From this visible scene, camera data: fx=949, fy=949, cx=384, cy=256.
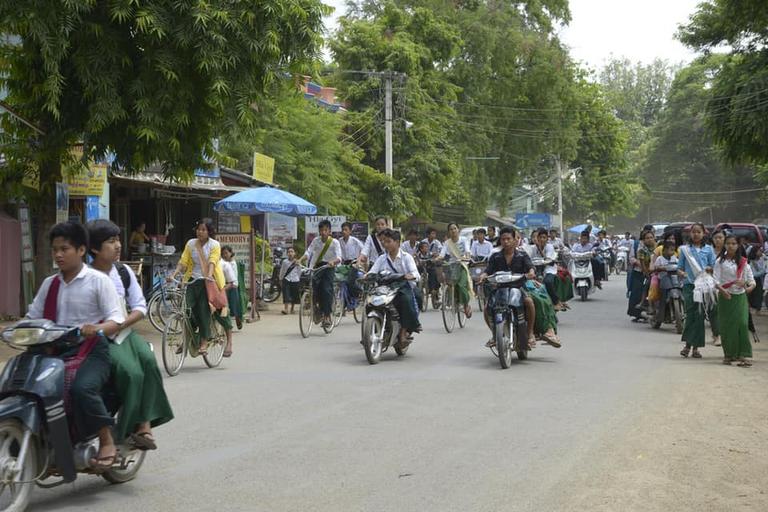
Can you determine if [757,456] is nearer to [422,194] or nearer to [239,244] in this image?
[239,244]

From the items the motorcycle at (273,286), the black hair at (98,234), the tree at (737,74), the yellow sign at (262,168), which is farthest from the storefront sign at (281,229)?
the black hair at (98,234)

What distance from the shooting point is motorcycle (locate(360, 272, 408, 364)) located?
1214 centimetres

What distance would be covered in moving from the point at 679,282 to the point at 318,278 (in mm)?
6149

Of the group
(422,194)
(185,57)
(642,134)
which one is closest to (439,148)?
(422,194)

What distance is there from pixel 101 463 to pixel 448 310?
1179cm

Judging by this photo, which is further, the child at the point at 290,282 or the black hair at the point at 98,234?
the child at the point at 290,282

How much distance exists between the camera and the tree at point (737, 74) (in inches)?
777

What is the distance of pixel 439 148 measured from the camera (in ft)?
126

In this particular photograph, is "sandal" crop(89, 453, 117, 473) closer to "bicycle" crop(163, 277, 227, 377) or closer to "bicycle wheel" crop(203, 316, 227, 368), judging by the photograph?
"bicycle" crop(163, 277, 227, 377)

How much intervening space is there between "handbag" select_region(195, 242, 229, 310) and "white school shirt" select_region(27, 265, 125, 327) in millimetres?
5611

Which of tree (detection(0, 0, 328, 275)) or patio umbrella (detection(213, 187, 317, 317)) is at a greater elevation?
tree (detection(0, 0, 328, 275))

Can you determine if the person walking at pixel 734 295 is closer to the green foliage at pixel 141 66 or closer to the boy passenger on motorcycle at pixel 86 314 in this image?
the green foliage at pixel 141 66

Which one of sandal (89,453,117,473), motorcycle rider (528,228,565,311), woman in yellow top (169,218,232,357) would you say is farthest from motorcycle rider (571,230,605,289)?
sandal (89,453,117,473)

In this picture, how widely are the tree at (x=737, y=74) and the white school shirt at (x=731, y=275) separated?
28.5 ft
